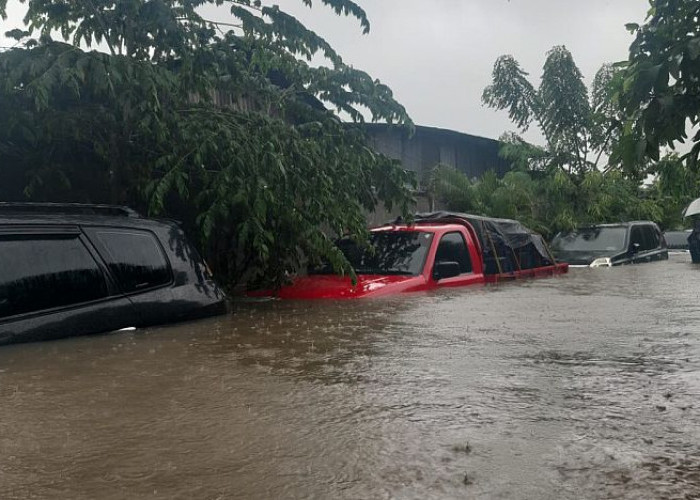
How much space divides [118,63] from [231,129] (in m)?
1.15

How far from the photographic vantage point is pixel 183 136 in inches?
257

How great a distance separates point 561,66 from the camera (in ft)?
84.5

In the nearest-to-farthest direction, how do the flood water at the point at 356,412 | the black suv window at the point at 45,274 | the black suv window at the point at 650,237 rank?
the flood water at the point at 356,412, the black suv window at the point at 45,274, the black suv window at the point at 650,237

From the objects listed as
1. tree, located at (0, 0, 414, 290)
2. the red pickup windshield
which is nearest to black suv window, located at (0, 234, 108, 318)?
tree, located at (0, 0, 414, 290)

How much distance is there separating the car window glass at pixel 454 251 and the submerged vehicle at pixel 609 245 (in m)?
5.39

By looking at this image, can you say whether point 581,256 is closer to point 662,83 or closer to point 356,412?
point 662,83

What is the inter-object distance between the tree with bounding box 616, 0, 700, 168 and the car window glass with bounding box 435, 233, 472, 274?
4.69 meters

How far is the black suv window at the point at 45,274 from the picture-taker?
4180 millimetres

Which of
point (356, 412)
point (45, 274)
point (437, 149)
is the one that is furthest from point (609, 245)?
point (356, 412)

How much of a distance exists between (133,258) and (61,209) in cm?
53

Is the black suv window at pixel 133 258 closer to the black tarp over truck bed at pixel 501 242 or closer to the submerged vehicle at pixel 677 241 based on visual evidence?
the black tarp over truck bed at pixel 501 242

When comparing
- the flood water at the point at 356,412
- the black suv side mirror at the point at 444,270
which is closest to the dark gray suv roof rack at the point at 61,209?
the flood water at the point at 356,412

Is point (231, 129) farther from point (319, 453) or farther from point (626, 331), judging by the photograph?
point (319, 453)

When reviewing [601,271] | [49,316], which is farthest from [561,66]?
[49,316]
